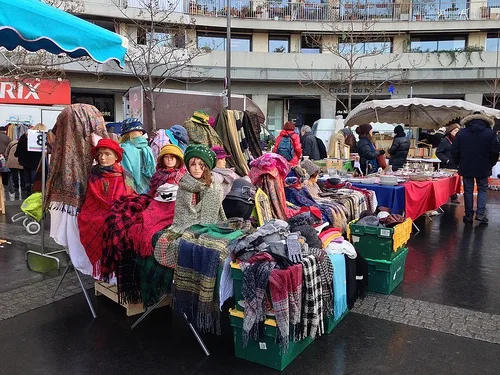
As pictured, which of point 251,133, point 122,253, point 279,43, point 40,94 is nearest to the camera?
point 122,253

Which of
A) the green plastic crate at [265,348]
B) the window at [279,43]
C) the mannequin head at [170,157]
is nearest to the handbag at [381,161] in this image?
the mannequin head at [170,157]

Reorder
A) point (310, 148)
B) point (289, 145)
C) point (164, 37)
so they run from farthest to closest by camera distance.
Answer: point (164, 37) < point (310, 148) < point (289, 145)

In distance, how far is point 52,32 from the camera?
395 cm

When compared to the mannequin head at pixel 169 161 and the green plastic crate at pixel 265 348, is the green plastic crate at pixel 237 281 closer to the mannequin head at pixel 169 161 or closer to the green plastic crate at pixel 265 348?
the green plastic crate at pixel 265 348

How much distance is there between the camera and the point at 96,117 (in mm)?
4852

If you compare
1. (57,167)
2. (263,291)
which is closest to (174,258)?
(263,291)

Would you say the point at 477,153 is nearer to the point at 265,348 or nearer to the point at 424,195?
the point at 424,195

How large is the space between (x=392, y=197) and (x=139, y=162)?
4.13m

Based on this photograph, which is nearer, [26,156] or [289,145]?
[289,145]

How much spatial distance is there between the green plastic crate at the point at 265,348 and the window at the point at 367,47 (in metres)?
23.2

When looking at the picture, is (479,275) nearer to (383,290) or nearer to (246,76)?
(383,290)

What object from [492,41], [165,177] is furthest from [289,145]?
[492,41]

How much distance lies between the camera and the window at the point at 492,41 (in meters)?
26.3

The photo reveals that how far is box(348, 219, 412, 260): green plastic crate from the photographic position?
4.88 metres
